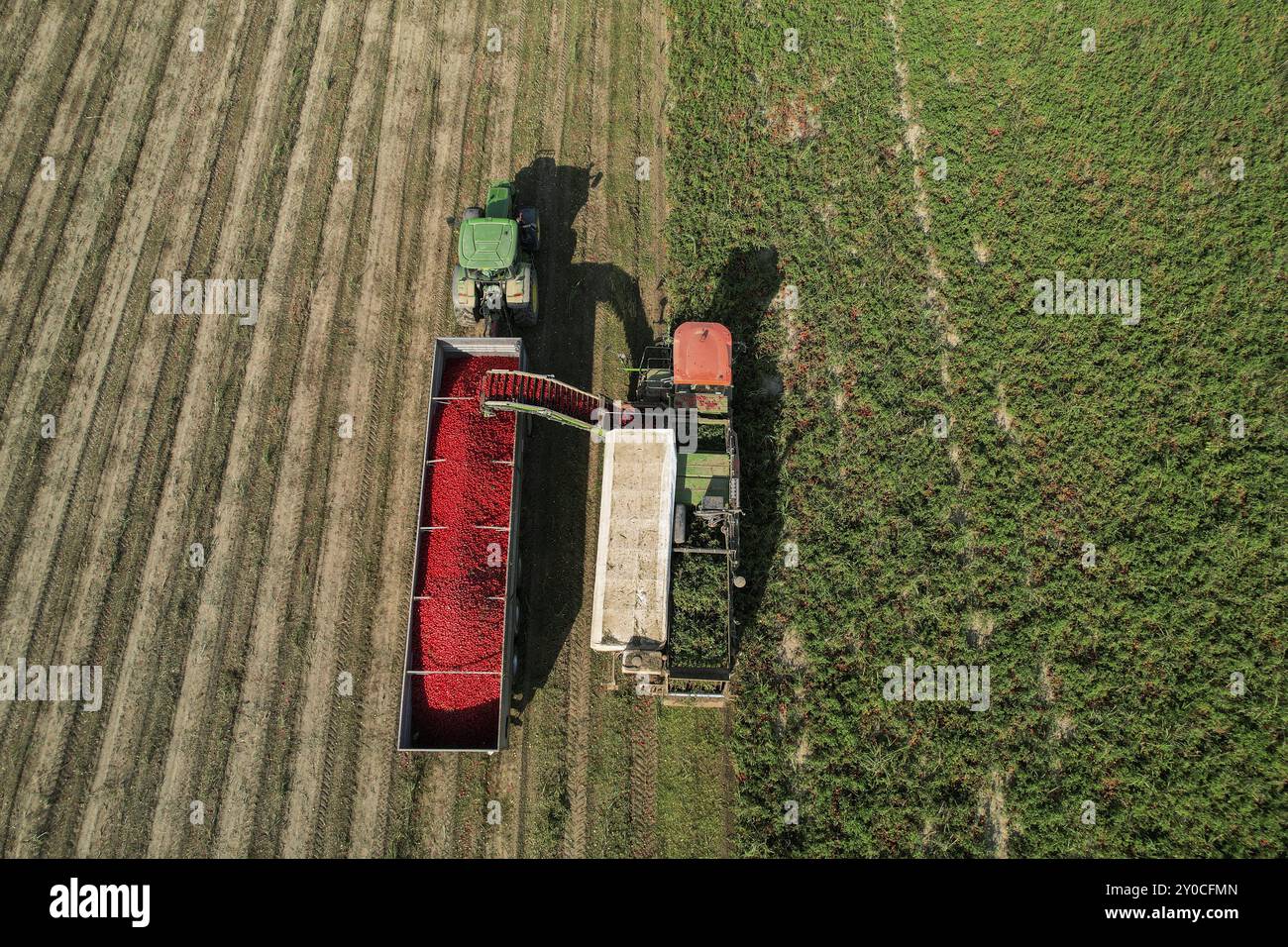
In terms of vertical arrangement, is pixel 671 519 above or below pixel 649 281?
below

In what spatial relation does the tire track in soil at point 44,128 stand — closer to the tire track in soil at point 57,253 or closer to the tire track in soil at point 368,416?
the tire track in soil at point 57,253

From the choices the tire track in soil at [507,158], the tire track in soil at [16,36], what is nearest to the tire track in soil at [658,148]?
the tire track in soil at [507,158]

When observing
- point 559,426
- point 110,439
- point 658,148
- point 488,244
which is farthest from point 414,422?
point 658,148

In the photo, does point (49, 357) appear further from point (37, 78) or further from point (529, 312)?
point (529, 312)

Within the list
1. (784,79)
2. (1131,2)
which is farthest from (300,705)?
(1131,2)

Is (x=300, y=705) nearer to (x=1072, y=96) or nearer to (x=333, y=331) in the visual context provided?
(x=333, y=331)

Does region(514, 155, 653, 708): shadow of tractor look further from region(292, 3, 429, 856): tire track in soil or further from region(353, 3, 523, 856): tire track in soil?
region(292, 3, 429, 856): tire track in soil

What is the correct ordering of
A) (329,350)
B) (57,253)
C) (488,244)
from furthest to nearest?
(57,253) < (329,350) < (488,244)
